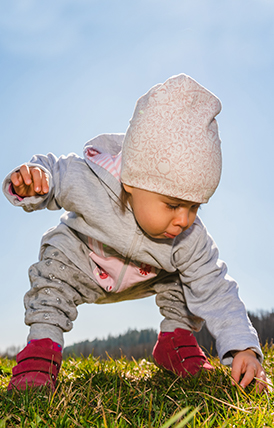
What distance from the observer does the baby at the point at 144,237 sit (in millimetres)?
1807

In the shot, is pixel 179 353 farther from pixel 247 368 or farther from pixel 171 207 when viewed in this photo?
pixel 171 207

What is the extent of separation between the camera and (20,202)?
2.04 m

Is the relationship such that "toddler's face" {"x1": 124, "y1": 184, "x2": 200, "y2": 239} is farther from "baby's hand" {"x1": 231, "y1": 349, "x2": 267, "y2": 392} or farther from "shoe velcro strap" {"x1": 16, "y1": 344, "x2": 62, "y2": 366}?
"shoe velcro strap" {"x1": 16, "y1": 344, "x2": 62, "y2": 366}

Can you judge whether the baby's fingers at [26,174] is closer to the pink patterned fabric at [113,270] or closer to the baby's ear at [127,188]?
the baby's ear at [127,188]

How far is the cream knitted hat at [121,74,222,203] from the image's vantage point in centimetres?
177

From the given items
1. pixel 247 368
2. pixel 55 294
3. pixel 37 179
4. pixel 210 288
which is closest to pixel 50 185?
pixel 37 179

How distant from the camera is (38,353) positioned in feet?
6.51

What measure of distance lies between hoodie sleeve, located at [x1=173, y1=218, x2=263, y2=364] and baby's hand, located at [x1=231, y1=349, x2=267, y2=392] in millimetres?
111

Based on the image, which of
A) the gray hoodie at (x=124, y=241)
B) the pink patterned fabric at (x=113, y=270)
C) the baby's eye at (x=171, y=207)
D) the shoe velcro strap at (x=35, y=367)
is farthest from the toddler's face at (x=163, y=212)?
the shoe velcro strap at (x=35, y=367)

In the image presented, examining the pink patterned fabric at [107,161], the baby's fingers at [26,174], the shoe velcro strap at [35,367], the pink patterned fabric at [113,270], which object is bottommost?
the shoe velcro strap at [35,367]

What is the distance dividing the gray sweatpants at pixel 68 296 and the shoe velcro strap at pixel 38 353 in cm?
8

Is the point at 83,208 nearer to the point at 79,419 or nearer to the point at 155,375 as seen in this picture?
the point at 155,375

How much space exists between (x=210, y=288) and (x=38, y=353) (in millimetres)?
930

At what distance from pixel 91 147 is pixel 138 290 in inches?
37.0
